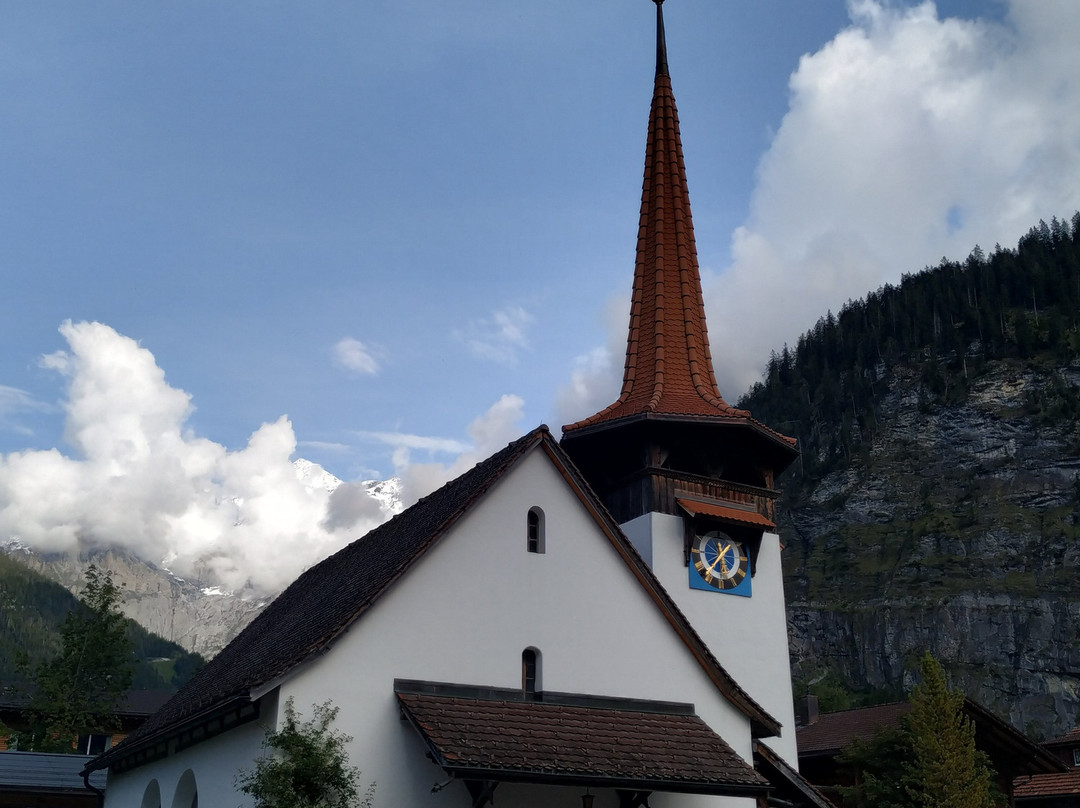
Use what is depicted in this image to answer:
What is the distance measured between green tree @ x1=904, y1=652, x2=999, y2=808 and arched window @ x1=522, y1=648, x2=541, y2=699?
18451 millimetres

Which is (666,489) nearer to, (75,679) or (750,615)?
(750,615)

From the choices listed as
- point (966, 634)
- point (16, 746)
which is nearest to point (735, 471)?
point (16, 746)

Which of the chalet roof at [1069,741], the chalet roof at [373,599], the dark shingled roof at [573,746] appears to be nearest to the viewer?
the dark shingled roof at [573,746]

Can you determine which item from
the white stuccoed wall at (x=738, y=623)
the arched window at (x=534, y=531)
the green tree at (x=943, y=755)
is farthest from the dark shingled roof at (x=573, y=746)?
the green tree at (x=943, y=755)

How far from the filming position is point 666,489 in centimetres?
2511

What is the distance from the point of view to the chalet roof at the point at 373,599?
16.2 meters

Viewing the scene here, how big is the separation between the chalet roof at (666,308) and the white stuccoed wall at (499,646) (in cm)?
733

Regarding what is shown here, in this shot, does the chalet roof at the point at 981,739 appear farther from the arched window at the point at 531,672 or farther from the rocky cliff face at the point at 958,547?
the rocky cliff face at the point at 958,547

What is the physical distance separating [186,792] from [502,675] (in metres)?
6.12

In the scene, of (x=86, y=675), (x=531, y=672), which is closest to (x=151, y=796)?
(x=531, y=672)

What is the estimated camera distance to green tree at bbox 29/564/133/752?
140 ft

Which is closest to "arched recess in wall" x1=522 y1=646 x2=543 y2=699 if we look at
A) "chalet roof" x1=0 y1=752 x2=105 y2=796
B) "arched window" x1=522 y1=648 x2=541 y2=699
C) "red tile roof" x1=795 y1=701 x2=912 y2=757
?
"arched window" x1=522 y1=648 x2=541 y2=699

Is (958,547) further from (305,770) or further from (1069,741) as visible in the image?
A: (305,770)

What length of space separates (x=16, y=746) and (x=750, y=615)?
3315 centimetres
